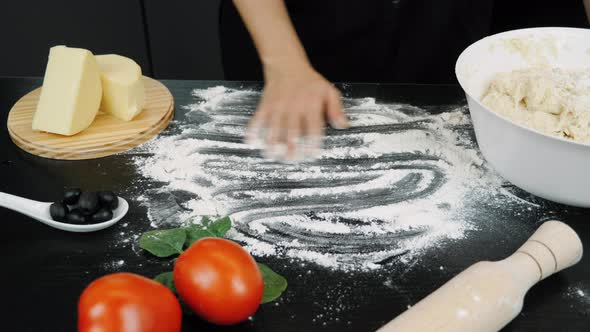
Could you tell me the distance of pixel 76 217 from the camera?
932 millimetres

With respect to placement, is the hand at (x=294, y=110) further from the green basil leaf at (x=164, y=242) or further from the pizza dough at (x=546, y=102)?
the pizza dough at (x=546, y=102)

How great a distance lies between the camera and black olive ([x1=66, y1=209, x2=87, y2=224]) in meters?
0.93

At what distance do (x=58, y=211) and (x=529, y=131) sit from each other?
79 cm

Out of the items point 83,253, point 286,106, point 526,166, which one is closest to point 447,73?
point 526,166

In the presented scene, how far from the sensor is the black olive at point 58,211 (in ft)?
3.06

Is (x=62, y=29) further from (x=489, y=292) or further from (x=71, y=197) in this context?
(x=489, y=292)

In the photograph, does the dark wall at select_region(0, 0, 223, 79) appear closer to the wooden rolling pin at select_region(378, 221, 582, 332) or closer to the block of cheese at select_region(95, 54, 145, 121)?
the block of cheese at select_region(95, 54, 145, 121)

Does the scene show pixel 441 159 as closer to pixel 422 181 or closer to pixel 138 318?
pixel 422 181

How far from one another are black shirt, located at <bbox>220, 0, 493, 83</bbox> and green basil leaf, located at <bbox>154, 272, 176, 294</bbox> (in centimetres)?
87

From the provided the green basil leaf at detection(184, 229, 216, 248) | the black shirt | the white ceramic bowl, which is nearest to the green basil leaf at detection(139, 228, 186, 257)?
the green basil leaf at detection(184, 229, 216, 248)

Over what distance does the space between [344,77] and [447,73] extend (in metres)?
0.30

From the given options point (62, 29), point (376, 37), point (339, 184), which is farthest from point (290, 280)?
point (62, 29)

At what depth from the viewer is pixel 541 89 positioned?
3.34ft

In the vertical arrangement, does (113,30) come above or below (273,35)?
below
